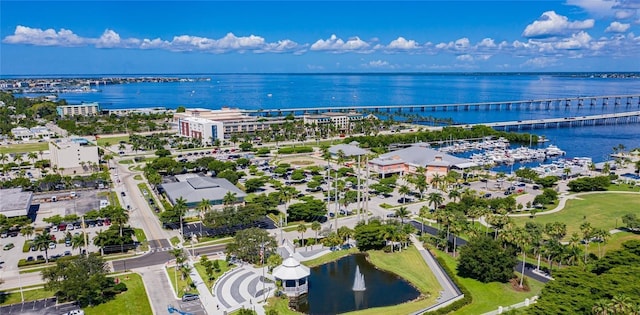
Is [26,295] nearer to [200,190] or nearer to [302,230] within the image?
[200,190]

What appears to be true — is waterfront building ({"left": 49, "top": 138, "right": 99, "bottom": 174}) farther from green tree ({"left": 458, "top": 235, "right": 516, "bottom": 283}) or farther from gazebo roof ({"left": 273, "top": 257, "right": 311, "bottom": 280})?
green tree ({"left": 458, "top": 235, "right": 516, "bottom": 283})

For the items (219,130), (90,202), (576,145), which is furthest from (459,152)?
(90,202)

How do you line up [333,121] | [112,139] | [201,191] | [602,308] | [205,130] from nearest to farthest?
[602,308]
[201,191]
[205,130]
[112,139]
[333,121]

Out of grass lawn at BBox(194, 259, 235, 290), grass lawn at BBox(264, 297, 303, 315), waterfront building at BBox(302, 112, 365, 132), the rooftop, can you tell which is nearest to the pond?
grass lawn at BBox(264, 297, 303, 315)

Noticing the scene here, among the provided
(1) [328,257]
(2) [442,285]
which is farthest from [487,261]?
(1) [328,257]

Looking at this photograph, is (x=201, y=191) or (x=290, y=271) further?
(x=201, y=191)

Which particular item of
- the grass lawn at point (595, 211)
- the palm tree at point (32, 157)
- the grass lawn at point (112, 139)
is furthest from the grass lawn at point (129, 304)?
the grass lawn at point (112, 139)
